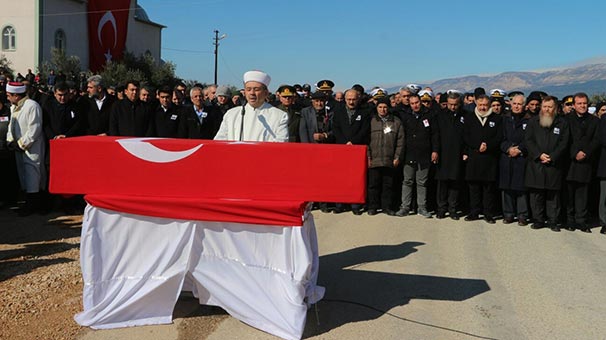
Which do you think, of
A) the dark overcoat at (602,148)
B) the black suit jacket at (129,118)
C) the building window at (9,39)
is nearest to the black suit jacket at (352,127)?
the black suit jacket at (129,118)

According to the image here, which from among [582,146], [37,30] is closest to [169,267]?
[582,146]

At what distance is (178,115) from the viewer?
8633 mm

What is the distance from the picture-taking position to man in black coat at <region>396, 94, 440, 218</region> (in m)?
8.93

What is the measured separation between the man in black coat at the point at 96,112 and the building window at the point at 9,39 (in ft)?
99.6

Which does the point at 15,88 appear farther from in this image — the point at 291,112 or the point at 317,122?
the point at 317,122

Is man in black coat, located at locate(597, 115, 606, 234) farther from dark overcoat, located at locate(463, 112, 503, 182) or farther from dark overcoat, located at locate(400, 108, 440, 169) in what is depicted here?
dark overcoat, located at locate(400, 108, 440, 169)

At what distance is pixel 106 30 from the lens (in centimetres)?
3959

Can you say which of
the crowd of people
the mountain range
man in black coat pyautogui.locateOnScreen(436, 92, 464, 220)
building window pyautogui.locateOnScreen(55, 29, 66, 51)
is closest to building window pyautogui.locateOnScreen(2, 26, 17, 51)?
building window pyautogui.locateOnScreen(55, 29, 66, 51)

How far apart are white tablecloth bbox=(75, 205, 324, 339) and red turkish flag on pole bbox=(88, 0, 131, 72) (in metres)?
37.3

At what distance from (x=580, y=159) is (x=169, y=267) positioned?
6806mm

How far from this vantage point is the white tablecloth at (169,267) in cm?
411

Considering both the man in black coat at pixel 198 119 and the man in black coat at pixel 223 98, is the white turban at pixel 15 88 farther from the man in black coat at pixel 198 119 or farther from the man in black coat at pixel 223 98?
the man in black coat at pixel 223 98

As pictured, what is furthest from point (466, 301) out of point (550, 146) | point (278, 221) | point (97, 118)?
point (97, 118)

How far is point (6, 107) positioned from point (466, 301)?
766 centimetres
